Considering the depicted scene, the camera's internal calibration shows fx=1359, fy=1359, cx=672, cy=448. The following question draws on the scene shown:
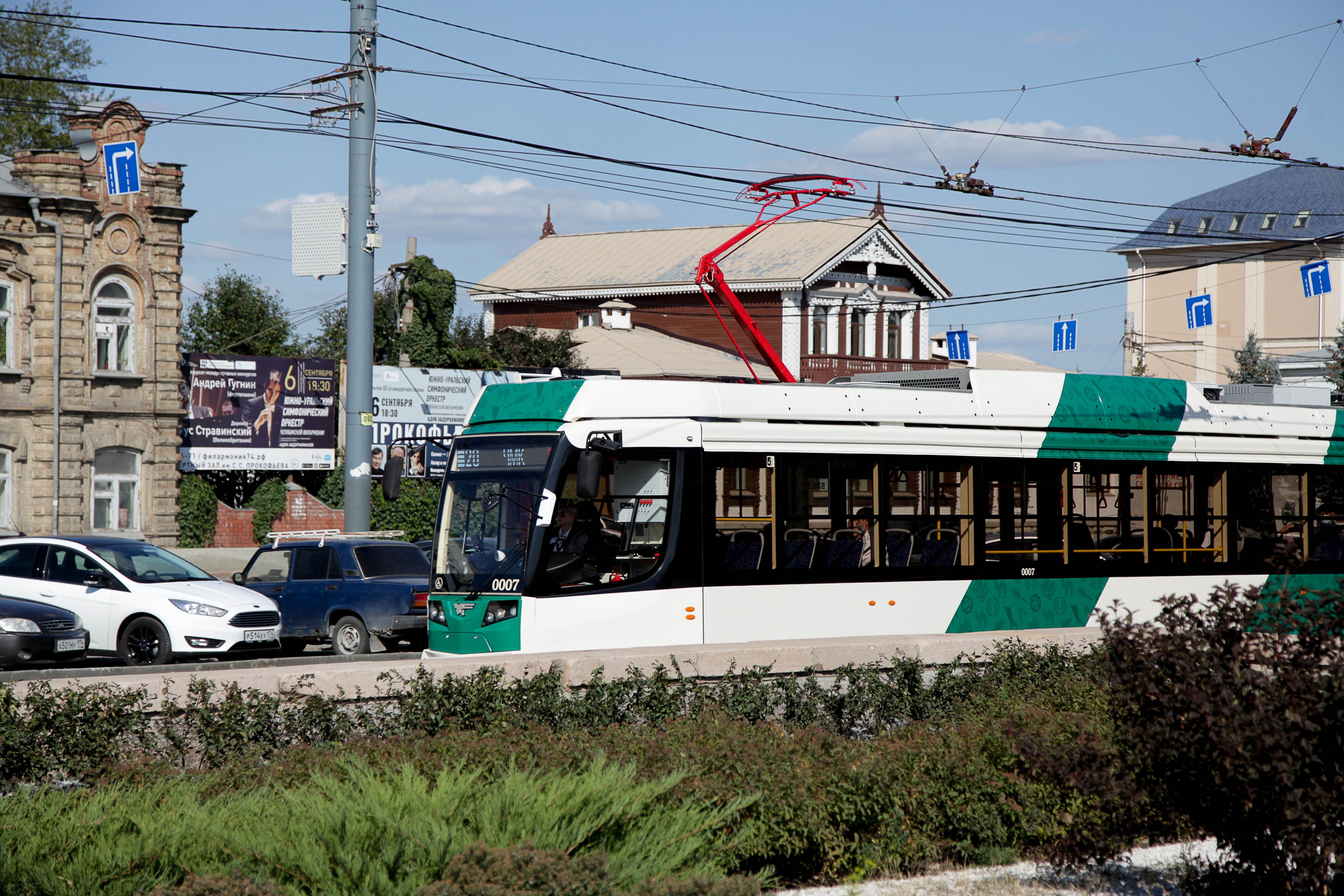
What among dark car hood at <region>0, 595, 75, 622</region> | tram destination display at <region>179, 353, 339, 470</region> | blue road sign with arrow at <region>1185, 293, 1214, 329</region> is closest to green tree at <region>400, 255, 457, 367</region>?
tram destination display at <region>179, 353, 339, 470</region>

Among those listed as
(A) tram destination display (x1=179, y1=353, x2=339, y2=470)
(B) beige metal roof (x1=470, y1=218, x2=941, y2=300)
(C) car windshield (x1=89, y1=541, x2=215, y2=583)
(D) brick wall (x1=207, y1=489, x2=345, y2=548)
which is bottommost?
(D) brick wall (x1=207, y1=489, x2=345, y2=548)

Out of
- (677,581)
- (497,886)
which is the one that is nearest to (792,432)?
(677,581)

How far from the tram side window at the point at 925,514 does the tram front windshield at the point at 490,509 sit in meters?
3.69

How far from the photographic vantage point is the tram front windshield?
11984 millimetres

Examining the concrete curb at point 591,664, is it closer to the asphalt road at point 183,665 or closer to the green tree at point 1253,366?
the asphalt road at point 183,665

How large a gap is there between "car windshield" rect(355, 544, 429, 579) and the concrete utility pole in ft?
4.83

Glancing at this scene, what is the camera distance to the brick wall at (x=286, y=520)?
32875 mm

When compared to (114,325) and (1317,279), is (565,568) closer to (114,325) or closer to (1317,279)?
(114,325)

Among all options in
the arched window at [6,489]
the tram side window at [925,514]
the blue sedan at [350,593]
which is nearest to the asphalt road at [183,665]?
the blue sedan at [350,593]

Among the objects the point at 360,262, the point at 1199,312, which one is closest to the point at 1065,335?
the point at 1199,312

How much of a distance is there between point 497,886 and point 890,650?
18.5 ft

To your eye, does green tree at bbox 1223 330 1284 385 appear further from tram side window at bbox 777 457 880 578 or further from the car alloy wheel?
the car alloy wheel

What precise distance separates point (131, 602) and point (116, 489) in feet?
55.1

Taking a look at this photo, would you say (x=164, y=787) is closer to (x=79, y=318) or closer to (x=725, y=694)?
(x=725, y=694)
